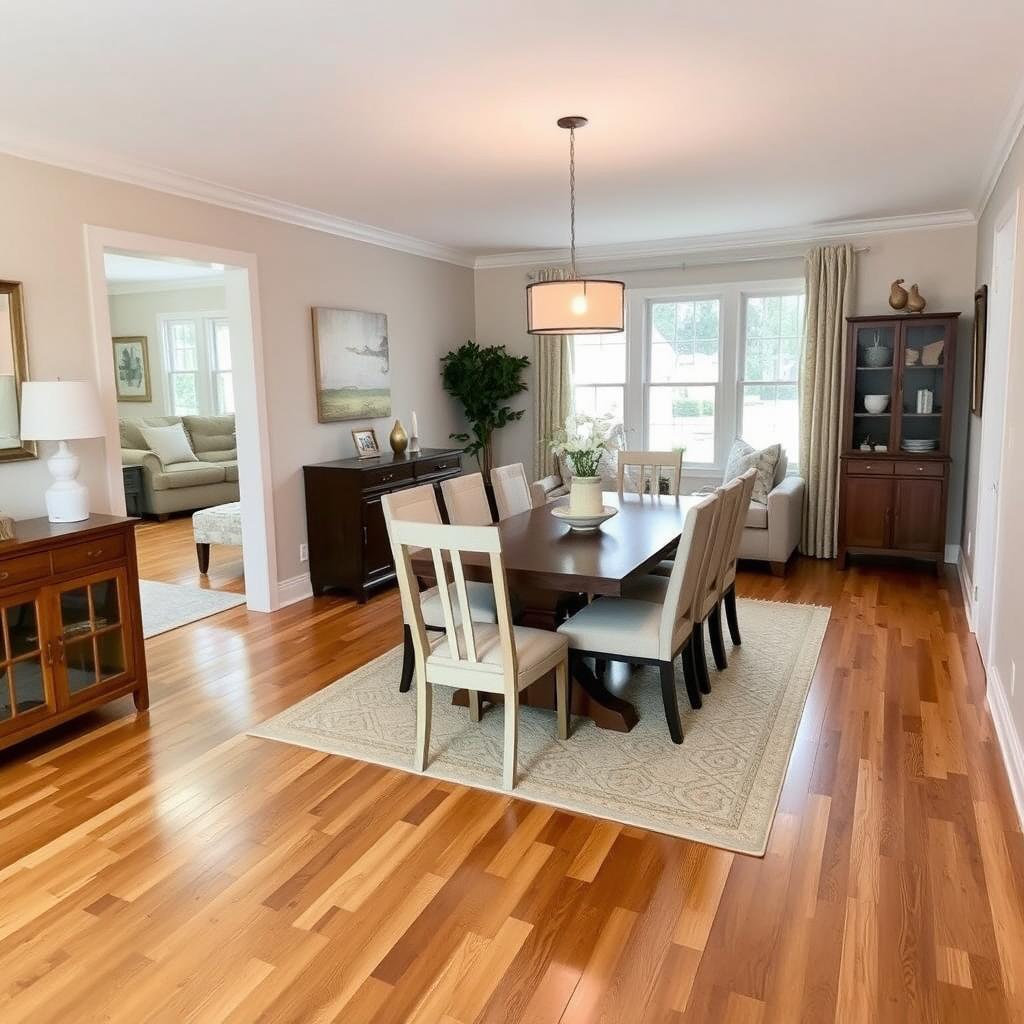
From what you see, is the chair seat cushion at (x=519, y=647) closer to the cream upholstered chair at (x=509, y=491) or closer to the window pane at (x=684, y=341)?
the cream upholstered chair at (x=509, y=491)

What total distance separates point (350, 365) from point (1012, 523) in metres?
4.18

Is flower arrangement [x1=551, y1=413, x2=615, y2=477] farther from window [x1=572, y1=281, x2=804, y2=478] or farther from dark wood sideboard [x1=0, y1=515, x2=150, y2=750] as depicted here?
window [x1=572, y1=281, x2=804, y2=478]

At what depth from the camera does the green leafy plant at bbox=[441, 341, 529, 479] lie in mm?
7039

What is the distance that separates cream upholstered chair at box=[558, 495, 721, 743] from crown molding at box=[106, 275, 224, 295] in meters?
7.36

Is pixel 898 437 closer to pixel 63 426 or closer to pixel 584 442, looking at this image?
pixel 584 442

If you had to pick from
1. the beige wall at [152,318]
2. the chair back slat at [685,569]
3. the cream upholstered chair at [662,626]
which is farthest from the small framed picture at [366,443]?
the beige wall at [152,318]

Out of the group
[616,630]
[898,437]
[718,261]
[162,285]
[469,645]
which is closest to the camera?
[469,645]

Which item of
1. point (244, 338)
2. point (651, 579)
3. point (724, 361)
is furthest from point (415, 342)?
point (651, 579)

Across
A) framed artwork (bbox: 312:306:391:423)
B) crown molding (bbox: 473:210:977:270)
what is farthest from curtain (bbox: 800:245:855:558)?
framed artwork (bbox: 312:306:391:423)

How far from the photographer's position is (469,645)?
2.90 m

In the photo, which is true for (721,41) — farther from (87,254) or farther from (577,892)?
(87,254)

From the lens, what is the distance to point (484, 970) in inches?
79.7

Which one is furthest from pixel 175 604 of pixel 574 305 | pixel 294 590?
pixel 574 305

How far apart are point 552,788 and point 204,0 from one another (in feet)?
8.87
